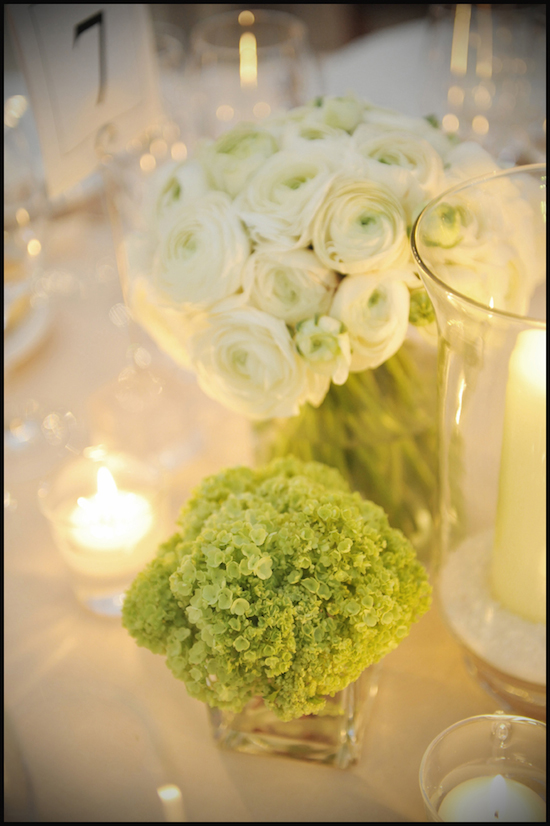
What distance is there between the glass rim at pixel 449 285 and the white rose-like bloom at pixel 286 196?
7 centimetres

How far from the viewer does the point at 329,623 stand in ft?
1.15

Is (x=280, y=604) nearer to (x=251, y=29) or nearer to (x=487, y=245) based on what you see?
(x=487, y=245)

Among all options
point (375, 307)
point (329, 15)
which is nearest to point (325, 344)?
point (375, 307)

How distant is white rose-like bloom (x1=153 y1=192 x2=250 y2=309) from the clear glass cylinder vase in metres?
0.12

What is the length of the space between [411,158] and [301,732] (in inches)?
14.2

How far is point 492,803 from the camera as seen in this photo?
335 mm

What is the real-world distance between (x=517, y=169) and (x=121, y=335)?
0.57 metres

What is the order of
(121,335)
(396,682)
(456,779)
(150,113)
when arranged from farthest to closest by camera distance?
(121,335), (150,113), (396,682), (456,779)

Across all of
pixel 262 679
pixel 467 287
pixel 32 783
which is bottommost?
pixel 32 783

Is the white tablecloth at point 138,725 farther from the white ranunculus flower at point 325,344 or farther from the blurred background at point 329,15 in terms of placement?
the blurred background at point 329,15

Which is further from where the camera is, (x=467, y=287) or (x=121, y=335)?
(x=121, y=335)

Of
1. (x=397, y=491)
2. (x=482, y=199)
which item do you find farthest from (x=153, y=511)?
(x=482, y=199)

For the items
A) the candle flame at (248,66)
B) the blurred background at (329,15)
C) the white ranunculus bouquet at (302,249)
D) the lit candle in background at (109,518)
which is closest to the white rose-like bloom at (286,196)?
the white ranunculus bouquet at (302,249)

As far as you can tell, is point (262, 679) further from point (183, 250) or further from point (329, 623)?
point (183, 250)
